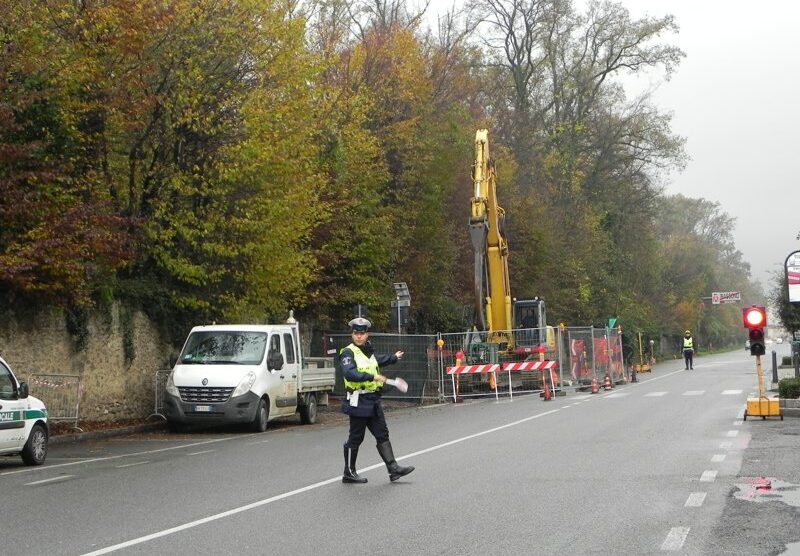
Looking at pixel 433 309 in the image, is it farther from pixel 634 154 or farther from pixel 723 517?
pixel 723 517

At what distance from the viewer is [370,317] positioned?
37.7 m

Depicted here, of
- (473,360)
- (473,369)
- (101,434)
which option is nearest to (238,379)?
(101,434)

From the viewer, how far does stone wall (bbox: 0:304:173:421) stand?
22.2 metres

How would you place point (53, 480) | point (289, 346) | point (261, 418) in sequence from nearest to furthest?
point (53, 480) < point (261, 418) < point (289, 346)

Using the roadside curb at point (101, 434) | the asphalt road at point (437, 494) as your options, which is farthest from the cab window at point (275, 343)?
the roadside curb at point (101, 434)

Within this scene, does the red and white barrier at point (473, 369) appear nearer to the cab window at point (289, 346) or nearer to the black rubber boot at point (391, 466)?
the cab window at point (289, 346)

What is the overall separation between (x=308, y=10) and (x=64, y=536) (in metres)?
33.7

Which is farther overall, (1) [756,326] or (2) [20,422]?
(1) [756,326]

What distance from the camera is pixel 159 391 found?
84.6ft

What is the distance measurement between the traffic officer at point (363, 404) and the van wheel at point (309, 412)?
482 inches

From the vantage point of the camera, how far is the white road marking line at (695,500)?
10.4 metres

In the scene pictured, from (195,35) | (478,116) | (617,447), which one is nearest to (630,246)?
(478,116)

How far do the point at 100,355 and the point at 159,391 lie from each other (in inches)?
72.4

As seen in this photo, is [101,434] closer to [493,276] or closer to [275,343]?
[275,343]
